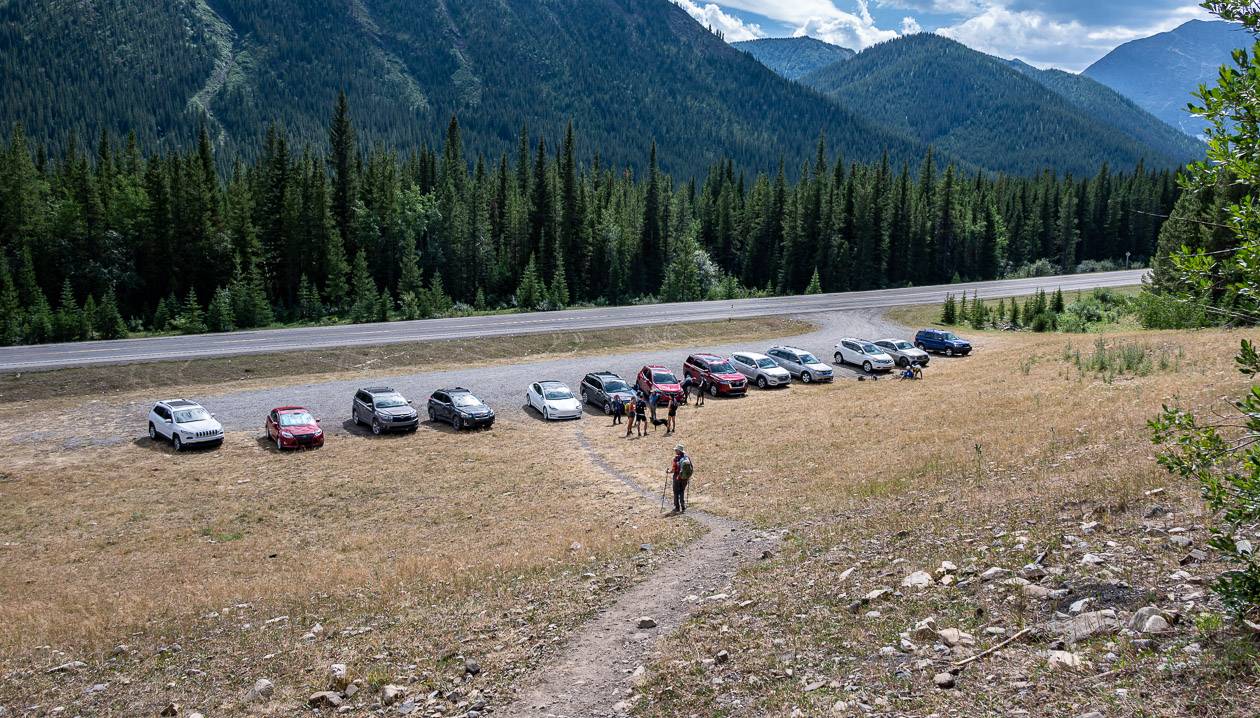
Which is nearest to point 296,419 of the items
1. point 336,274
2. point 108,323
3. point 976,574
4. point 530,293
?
point 976,574

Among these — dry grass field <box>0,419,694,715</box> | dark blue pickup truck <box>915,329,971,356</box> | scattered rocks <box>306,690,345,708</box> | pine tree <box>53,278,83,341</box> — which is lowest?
dry grass field <box>0,419,694,715</box>

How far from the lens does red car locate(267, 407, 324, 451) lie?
29594 mm

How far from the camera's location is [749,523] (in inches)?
675

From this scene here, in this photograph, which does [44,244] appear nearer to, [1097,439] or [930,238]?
Result: [1097,439]

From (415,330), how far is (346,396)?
17.7 meters

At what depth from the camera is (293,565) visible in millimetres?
16922

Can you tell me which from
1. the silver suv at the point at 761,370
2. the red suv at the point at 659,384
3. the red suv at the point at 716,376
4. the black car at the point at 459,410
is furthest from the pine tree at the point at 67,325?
the silver suv at the point at 761,370

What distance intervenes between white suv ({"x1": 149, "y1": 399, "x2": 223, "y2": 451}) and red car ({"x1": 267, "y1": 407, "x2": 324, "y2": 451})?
2153mm

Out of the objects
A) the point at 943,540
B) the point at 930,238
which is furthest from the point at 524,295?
the point at 943,540

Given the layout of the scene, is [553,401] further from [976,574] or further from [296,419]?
A: [976,574]

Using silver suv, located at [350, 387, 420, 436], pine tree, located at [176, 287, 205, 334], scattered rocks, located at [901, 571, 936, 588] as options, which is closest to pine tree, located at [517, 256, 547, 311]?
pine tree, located at [176, 287, 205, 334]

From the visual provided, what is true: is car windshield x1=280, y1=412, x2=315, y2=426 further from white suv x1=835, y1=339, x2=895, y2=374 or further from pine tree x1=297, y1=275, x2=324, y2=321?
pine tree x1=297, y1=275, x2=324, y2=321

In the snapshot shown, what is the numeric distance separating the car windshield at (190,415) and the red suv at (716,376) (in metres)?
23.8

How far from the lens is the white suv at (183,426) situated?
29.5m
